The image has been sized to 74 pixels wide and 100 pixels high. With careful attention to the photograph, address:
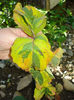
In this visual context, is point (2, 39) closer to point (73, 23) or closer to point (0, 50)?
point (0, 50)

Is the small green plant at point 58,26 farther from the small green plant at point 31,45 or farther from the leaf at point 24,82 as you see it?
the small green plant at point 31,45

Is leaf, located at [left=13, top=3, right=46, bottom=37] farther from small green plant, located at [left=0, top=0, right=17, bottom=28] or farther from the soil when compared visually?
small green plant, located at [left=0, top=0, right=17, bottom=28]

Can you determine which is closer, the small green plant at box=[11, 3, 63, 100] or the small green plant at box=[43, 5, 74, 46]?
the small green plant at box=[11, 3, 63, 100]

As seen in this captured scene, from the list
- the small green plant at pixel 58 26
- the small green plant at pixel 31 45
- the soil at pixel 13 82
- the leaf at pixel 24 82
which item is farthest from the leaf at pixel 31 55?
the small green plant at pixel 58 26

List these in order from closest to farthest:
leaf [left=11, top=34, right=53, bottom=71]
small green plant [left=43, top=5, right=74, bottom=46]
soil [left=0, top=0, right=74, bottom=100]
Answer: leaf [left=11, top=34, right=53, bottom=71] → soil [left=0, top=0, right=74, bottom=100] → small green plant [left=43, top=5, right=74, bottom=46]

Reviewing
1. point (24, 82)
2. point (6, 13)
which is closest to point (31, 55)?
point (24, 82)

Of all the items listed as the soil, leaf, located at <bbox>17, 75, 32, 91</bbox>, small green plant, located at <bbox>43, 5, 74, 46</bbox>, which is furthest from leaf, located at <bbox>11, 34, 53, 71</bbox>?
small green plant, located at <bbox>43, 5, 74, 46</bbox>

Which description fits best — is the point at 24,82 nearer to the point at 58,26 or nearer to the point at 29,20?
the point at 29,20
